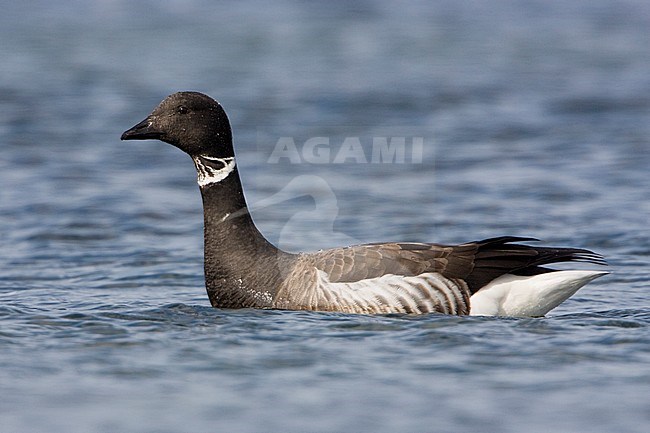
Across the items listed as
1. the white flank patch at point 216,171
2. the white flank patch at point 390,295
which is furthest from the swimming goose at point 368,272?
the white flank patch at point 216,171

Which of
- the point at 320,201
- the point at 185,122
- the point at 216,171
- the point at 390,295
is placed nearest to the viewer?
the point at 390,295

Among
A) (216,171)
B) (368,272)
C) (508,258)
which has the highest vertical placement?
(216,171)

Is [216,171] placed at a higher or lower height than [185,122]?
lower

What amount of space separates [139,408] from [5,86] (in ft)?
52.4

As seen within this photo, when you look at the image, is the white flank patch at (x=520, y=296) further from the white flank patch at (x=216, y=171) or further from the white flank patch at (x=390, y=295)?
the white flank patch at (x=216, y=171)

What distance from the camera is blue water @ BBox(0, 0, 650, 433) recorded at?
27.1 feet

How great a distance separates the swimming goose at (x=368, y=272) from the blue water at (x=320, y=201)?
9.3 inches

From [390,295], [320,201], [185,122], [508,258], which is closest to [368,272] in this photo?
[390,295]

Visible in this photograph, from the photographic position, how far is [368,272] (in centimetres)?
1027

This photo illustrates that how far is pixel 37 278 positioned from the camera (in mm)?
12258

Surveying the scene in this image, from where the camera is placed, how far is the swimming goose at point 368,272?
33.6 feet

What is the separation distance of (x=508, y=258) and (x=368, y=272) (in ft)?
4.23

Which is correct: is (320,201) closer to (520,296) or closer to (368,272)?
(368,272)

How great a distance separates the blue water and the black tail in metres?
0.49
